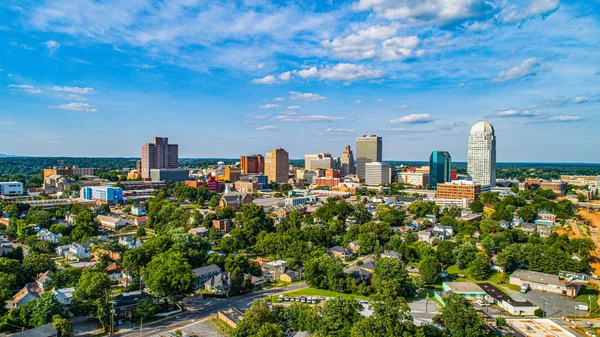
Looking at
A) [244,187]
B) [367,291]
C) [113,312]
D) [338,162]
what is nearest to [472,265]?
[367,291]

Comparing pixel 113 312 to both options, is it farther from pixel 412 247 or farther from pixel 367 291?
pixel 412 247

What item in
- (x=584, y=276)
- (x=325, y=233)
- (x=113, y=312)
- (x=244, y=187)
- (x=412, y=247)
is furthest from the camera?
(x=244, y=187)

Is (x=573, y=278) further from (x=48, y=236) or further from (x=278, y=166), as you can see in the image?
(x=278, y=166)

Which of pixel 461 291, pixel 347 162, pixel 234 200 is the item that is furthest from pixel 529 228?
pixel 347 162

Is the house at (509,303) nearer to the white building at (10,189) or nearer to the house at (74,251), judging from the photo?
the house at (74,251)

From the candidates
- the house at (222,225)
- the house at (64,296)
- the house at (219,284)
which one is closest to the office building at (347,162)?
the house at (222,225)

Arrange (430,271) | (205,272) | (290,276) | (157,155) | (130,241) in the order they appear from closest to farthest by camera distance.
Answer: (205,272)
(430,271)
(290,276)
(130,241)
(157,155)

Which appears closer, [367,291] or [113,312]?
[113,312]
